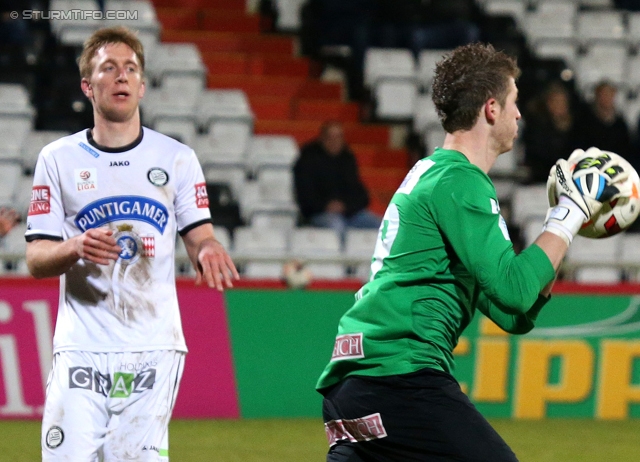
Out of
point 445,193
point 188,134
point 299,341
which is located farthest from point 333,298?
point 445,193

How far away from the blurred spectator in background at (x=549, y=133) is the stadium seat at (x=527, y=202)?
478 mm

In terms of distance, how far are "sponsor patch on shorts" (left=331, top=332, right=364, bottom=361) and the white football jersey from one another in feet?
2.70

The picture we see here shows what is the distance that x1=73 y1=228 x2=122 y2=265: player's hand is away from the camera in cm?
392

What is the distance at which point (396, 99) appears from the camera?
1477 cm

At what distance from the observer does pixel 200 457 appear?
26.6 feet

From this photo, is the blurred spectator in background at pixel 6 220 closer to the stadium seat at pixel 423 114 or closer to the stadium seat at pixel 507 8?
the stadium seat at pixel 423 114

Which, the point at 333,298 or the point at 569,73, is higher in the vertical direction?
the point at 569,73

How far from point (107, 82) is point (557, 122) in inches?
395

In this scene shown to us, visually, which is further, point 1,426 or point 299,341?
point 299,341

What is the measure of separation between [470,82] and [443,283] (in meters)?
0.71

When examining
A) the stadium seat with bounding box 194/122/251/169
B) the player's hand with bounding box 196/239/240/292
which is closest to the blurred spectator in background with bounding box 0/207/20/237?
the player's hand with bounding box 196/239/240/292

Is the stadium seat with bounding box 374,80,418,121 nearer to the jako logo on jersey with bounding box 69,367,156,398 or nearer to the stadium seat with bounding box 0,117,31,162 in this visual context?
the stadium seat with bounding box 0,117,31,162

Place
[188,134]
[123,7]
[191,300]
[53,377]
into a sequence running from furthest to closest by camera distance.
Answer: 1. [123,7]
2. [188,134]
3. [191,300]
4. [53,377]

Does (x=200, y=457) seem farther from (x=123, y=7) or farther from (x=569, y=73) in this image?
(x=569, y=73)
